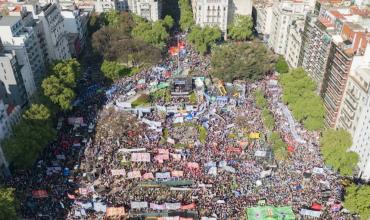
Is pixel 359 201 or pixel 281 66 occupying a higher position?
pixel 281 66

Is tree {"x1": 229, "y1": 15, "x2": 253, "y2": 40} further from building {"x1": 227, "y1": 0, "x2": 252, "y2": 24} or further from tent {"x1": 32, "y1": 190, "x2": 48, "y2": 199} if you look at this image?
tent {"x1": 32, "y1": 190, "x2": 48, "y2": 199}

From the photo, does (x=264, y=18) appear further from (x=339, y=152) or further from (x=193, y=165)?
(x=193, y=165)

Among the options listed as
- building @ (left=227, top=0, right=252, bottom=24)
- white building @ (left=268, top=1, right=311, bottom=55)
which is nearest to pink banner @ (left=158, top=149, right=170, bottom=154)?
white building @ (left=268, top=1, right=311, bottom=55)

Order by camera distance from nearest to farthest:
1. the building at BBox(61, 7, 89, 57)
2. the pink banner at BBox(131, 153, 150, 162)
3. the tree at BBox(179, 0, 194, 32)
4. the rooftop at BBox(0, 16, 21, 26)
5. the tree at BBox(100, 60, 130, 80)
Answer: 1. the pink banner at BBox(131, 153, 150, 162)
2. the rooftop at BBox(0, 16, 21, 26)
3. the tree at BBox(100, 60, 130, 80)
4. the building at BBox(61, 7, 89, 57)
5. the tree at BBox(179, 0, 194, 32)

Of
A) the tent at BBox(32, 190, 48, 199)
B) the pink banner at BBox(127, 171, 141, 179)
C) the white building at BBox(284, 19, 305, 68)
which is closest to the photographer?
the tent at BBox(32, 190, 48, 199)

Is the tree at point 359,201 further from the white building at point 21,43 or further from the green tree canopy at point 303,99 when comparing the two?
the white building at point 21,43

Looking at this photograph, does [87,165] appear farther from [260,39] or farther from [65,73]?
[260,39]

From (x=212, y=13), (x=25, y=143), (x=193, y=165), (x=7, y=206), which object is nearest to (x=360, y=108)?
(x=193, y=165)
